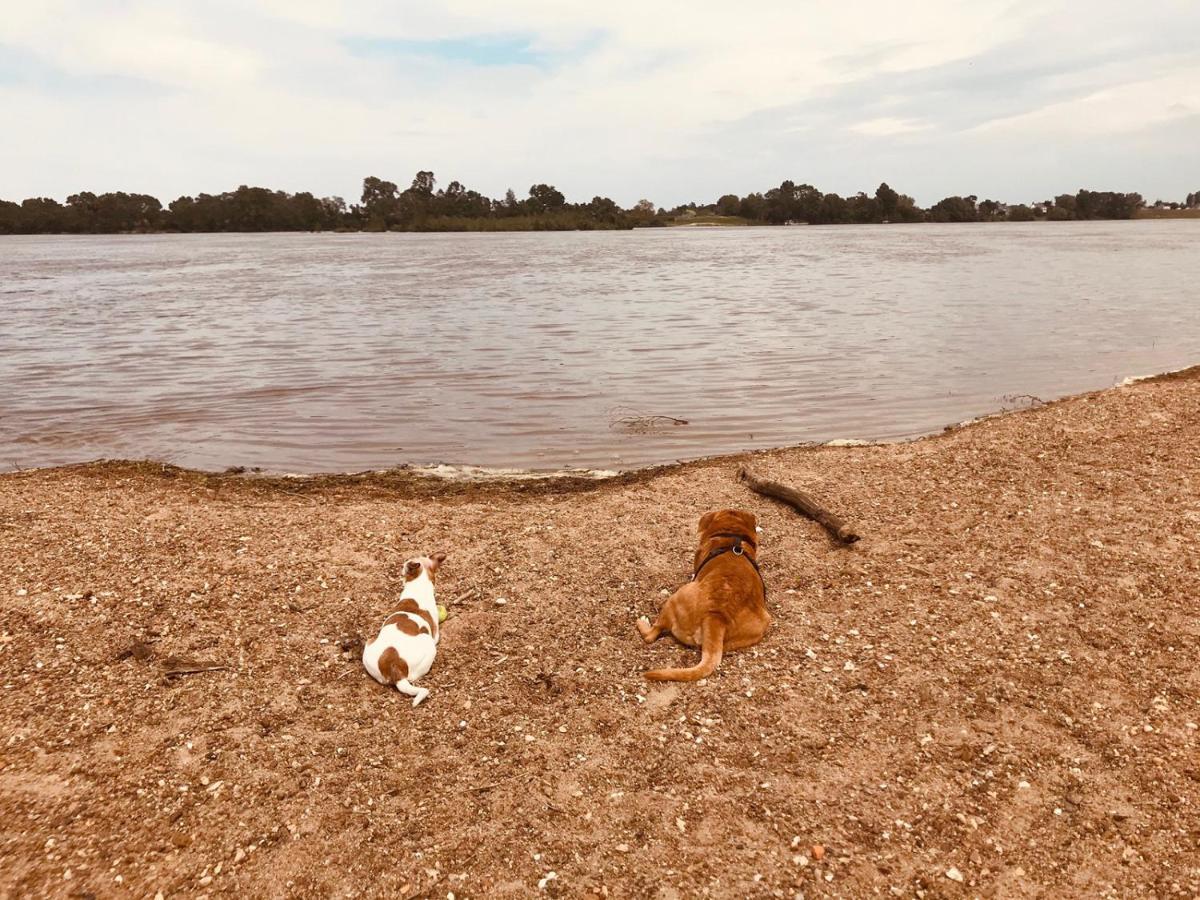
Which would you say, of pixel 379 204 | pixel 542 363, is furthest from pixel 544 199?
pixel 542 363

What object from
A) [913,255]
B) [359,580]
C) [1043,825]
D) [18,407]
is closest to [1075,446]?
[1043,825]

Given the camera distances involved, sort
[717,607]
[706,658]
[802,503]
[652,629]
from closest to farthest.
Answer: [706,658] → [717,607] → [652,629] → [802,503]

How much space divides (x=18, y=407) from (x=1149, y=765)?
688 inches

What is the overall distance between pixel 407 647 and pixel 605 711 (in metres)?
1.36

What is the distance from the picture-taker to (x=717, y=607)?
17.3ft

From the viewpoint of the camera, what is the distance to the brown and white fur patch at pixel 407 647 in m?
4.93

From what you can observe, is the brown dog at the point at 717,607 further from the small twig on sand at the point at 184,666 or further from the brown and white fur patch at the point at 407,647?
the small twig on sand at the point at 184,666

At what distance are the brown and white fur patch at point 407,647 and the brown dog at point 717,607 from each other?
1.47 meters

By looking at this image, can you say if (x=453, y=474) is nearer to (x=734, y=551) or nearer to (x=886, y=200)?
(x=734, y=551)

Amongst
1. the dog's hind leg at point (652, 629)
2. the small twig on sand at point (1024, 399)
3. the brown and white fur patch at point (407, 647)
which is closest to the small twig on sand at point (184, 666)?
the brown and white fur patch at point (407, 647)

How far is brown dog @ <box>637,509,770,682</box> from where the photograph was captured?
505 cm

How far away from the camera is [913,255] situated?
59.1 m

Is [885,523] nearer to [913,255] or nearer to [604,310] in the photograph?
[604,310]

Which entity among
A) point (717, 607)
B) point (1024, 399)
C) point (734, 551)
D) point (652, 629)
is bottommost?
point (1024, 399)
